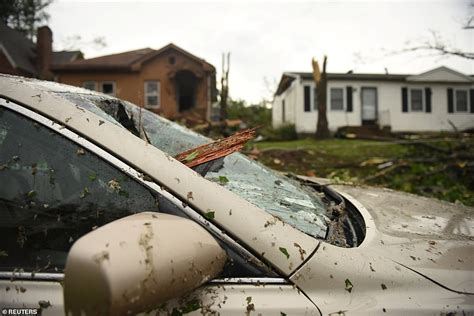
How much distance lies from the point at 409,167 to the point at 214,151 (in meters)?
7.06

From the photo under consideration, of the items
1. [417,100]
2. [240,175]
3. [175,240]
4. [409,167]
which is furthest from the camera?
[417,100]

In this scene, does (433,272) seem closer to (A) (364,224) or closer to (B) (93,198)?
(A) (364,224)

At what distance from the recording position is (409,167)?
763 cm

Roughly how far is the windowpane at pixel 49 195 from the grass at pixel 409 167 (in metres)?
4.63

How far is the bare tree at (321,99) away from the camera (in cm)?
1606

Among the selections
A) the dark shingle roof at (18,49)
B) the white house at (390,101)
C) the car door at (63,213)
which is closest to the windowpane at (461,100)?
the white house at (390,101)

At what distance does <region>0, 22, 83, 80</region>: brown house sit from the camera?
70.5ft

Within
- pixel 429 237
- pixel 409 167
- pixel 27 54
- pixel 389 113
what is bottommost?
pixel 409 167

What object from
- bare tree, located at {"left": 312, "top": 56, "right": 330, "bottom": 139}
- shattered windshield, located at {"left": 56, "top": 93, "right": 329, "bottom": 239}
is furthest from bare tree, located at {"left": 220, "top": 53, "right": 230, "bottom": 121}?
shattered windshield, located at {"left": 56, "top": 93, "right": 329, "bottom": 239}

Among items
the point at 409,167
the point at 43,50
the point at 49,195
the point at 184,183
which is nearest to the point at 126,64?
the point at 43,50

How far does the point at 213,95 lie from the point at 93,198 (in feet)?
69.4

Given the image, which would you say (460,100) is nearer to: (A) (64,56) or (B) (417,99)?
(B) (417,99)

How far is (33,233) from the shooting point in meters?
1.19

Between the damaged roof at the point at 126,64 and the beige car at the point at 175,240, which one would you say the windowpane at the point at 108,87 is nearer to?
the damaged roof at the point at 126,64
